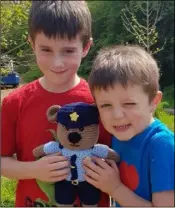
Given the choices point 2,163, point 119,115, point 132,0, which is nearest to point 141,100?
point 119,115

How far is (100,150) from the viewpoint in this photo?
1.66m

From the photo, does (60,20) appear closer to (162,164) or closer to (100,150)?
(100,150)

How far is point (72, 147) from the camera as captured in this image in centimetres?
166

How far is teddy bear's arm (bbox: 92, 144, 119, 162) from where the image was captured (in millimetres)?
1646

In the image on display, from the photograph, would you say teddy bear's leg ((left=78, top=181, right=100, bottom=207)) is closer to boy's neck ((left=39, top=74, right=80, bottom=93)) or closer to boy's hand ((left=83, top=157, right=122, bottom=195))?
boy's hand ((left=83, top=157, right=122, bottom=195))

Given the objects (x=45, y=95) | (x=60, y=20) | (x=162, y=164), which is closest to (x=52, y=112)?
(x=45, y=95)

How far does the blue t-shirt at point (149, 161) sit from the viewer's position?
1.52 meters

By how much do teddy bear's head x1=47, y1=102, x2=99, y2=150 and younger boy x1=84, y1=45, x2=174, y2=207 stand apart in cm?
7

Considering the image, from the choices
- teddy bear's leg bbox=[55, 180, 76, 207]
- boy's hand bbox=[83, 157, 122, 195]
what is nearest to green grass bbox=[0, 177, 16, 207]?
teddy bear's leg bbox=[55, 180, 76, 207]

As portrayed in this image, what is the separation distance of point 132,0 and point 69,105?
10.4 metres

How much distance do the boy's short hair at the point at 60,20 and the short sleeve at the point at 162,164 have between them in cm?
47

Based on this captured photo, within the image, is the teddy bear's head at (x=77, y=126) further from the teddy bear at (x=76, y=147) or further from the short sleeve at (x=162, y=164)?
the short sleeve at (x=162, y=164)

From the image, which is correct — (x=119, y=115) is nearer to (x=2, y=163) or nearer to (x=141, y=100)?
(x=141, y=100)

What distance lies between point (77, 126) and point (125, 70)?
0.26m
